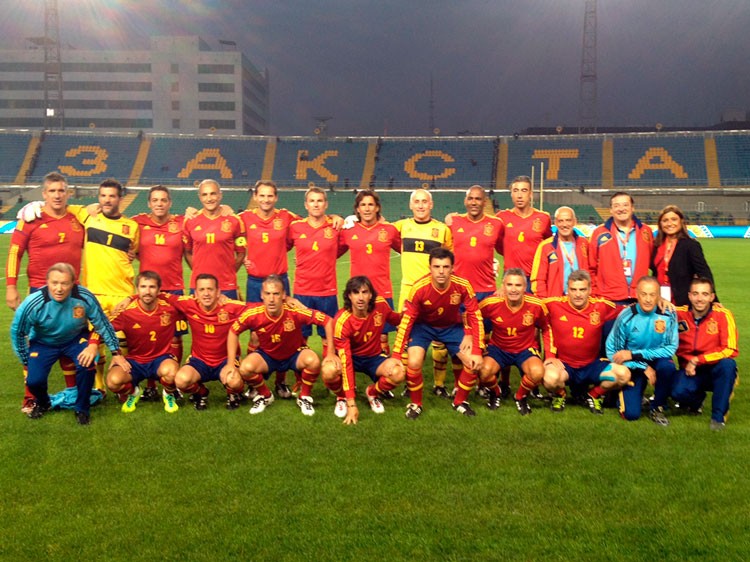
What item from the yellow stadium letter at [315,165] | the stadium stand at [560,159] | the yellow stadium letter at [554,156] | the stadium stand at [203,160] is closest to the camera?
the stadium stand at [560,159]

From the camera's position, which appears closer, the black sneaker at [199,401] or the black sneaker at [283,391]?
the black sneaker at [199,401]

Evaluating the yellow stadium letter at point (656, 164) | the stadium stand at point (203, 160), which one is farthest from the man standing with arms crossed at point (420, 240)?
the stadium stand at point (203, 160)

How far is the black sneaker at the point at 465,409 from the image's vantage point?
5.08m

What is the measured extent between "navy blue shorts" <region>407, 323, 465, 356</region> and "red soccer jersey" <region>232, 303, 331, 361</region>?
810 millimetres

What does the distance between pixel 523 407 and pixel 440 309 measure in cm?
107

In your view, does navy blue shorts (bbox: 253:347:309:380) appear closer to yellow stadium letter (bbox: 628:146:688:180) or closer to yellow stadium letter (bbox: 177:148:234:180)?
yellow stadium letter (bbox: 628:146:688:180)

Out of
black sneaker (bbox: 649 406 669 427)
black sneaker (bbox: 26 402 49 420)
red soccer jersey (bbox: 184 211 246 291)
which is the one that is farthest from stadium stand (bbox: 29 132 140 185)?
black sneaker (bbox: 649 406 669 427)

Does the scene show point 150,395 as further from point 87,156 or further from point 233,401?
point 87,156

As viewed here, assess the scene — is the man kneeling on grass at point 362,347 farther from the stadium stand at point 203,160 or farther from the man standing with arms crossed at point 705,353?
the stadium stand at point 203,160

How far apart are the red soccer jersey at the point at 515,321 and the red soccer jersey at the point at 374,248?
116 centimetres

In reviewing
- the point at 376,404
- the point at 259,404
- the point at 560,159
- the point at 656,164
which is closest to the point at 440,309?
the point at 376,404

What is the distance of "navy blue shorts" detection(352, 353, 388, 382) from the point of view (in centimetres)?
534

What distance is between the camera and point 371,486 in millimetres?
3654

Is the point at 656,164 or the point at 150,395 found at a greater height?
the point at 656,164
